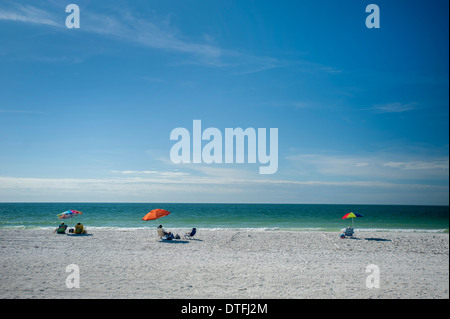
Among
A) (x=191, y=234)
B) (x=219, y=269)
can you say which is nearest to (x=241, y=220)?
(x=191, y=234)

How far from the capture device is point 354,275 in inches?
363

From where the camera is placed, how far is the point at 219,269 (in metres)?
9.82

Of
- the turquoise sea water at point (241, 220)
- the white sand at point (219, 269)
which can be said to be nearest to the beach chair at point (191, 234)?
the white sand at point (219, 269)

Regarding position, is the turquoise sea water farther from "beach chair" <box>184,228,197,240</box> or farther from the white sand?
"beach chair" <box>184,228,197,240</box>

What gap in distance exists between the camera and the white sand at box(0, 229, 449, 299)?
744 cm

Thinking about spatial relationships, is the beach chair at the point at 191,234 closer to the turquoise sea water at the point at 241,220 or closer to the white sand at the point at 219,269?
the white sand at the point at 219,269

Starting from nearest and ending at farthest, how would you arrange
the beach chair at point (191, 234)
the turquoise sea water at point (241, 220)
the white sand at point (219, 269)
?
the white sand at point (219, 269), the beach chair at point (191, 234), the turquoise sea water at point (241, 220)

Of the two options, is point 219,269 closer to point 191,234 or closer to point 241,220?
point 191,234

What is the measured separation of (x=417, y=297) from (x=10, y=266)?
44.2 feet

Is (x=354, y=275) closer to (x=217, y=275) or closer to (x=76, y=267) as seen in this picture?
(x=217, y=275)

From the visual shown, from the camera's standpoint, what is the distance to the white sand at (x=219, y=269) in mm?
7441

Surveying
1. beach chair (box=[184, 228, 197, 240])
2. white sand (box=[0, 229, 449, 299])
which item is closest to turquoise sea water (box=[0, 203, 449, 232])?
white sand (box=[0, 229, 449, 299])
